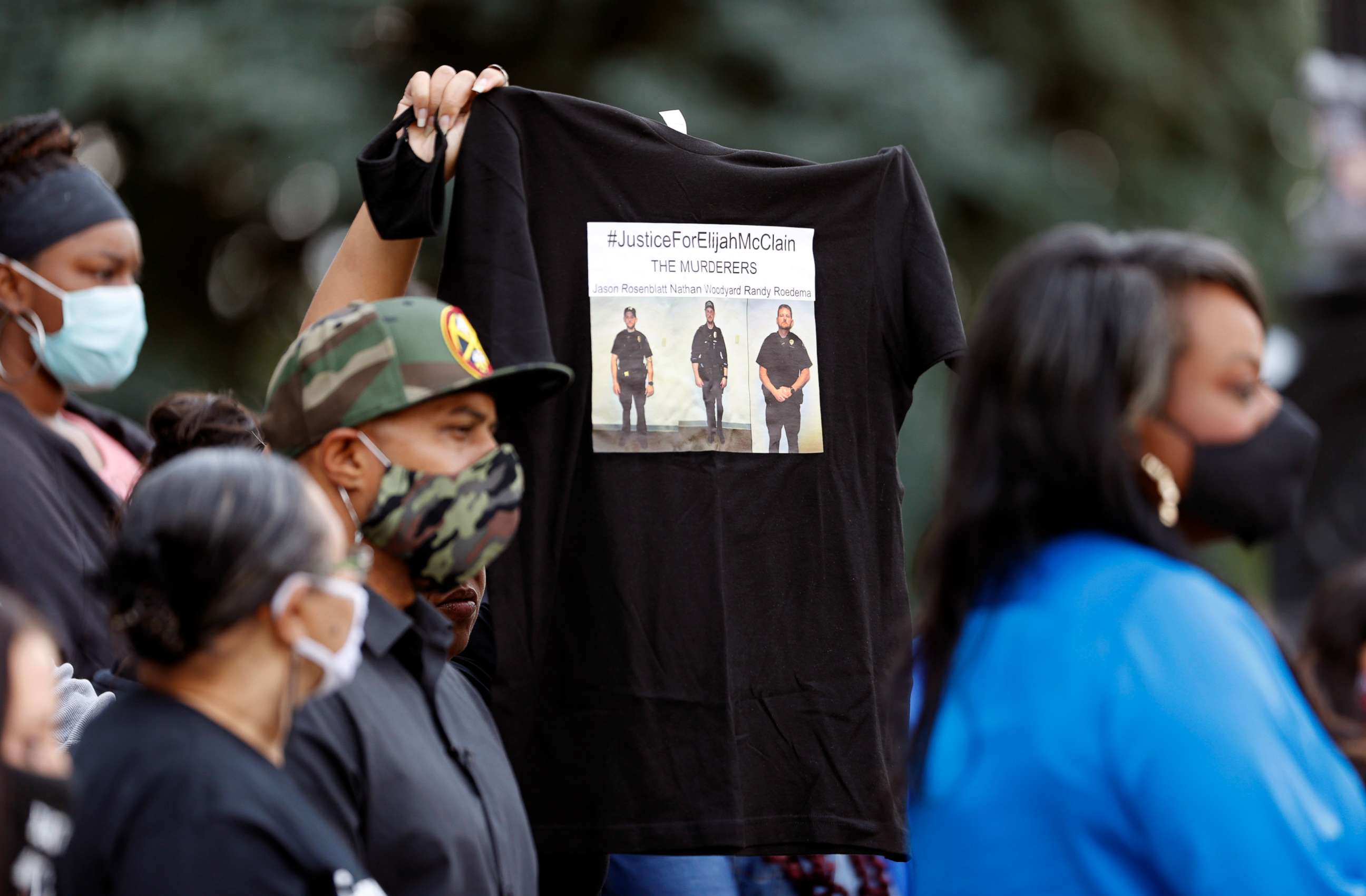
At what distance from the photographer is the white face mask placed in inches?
78.6

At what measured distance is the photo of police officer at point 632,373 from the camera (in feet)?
10.1

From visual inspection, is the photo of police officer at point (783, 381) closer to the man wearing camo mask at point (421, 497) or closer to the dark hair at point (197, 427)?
the man wearing camo mask at point (421, 497)

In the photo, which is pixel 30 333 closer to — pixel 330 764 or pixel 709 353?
pixel 709 353

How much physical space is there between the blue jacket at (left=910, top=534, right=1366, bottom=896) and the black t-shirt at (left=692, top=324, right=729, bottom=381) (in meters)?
1.20

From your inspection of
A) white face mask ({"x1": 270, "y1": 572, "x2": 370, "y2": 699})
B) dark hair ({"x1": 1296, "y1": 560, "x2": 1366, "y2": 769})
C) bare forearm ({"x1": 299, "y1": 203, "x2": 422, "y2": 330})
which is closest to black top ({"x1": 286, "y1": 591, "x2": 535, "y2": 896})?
white face mask ({"x1": 270, "y1": 572, "x2": 370, "y2": 699})

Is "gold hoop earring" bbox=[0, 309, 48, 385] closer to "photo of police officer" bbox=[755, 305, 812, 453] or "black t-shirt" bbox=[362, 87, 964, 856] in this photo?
"black t-shirt" bbox=[362, 87, 964, 856]

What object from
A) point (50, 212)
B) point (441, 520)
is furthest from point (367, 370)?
point (50, 212)

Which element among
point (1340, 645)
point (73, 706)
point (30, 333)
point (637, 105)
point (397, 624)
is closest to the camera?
point (397, 624)

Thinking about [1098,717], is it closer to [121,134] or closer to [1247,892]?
[1247,892]

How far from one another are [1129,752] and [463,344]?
4.19 ft

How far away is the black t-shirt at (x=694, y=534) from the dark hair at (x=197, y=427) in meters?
0.63

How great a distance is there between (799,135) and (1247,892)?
7.35 meters

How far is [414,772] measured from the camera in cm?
232

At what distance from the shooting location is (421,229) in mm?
3000
